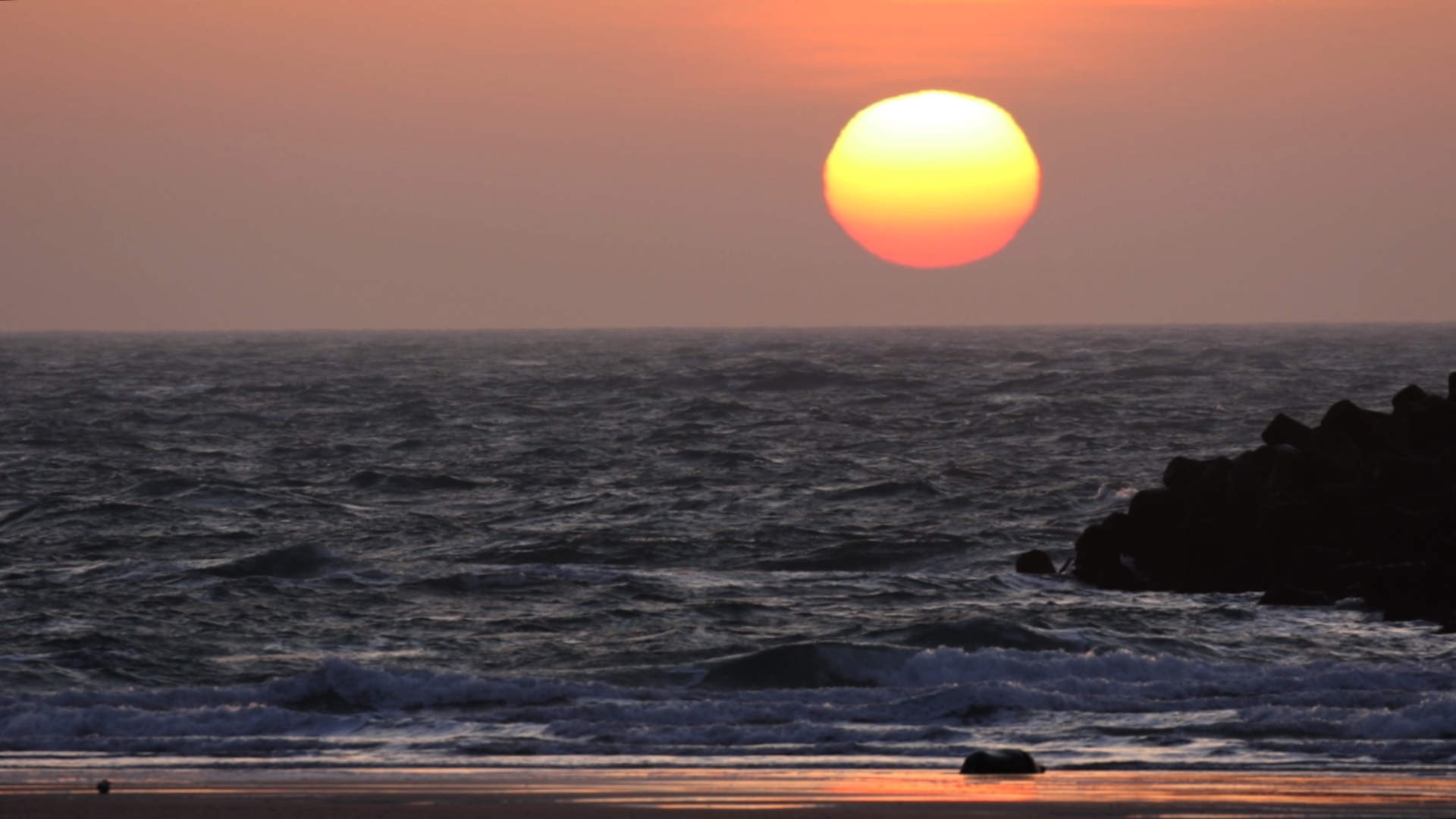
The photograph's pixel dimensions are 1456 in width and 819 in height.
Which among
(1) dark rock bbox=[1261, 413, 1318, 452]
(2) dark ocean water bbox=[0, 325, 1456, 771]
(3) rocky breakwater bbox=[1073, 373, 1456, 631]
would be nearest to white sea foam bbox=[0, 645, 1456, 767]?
(2) dark ocean water bbox=[0, 325, 1456, 771]

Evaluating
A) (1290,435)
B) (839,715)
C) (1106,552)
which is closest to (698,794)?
(839,715)

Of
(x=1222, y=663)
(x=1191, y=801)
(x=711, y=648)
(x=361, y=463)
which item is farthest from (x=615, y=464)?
(x=1191, y=801)

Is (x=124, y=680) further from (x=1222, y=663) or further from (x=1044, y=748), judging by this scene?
(x=1222, y=663)

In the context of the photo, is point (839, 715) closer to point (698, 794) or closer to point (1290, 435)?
point (698, 794)

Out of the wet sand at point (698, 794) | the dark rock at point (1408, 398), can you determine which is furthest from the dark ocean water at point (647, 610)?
the dark rock at point (1408, 398)

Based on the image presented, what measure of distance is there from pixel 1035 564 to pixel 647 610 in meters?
5.79

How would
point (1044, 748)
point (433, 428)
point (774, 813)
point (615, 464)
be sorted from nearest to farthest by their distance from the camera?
point (774, 813) < point (1044, 748) < point (615, 464) < point (433, 428)

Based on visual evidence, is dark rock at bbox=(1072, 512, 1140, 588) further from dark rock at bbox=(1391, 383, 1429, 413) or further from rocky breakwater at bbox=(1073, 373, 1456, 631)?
dark rock at bbox=(1391, 383, 1429, 413)

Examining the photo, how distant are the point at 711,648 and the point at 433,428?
3075cm

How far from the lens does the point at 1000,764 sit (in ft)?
37.1

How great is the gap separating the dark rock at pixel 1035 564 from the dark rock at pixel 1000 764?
1140 centimetres

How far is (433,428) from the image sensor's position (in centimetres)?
4691

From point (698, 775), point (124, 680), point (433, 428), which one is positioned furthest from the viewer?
point (433, 428)

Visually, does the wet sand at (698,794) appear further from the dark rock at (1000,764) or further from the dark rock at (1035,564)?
the dark rock at (1035,564)
